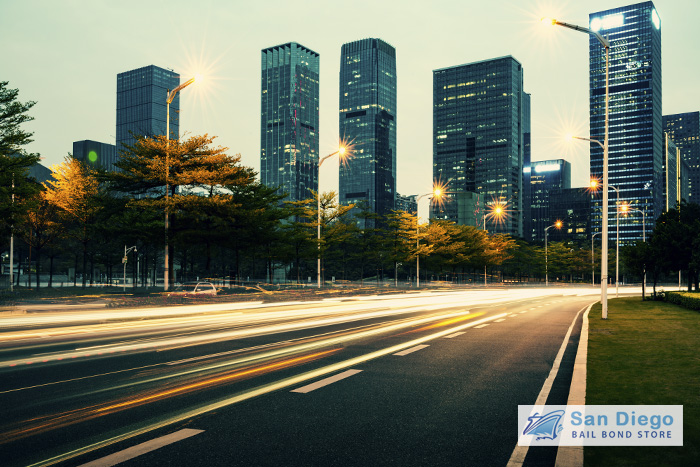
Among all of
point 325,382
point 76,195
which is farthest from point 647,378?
point 76,195

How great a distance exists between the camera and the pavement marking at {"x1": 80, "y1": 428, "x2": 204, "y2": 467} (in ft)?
14.6

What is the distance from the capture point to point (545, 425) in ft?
18.9

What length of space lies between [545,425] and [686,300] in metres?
27.5

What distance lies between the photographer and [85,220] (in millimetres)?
46156

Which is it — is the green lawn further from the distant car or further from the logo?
the distant car

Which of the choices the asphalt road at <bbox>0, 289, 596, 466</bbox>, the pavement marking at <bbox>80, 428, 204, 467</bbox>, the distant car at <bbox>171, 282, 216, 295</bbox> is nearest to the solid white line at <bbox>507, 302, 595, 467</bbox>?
the asphalt road at <bbox>0, 289, 596, 466</bbox>

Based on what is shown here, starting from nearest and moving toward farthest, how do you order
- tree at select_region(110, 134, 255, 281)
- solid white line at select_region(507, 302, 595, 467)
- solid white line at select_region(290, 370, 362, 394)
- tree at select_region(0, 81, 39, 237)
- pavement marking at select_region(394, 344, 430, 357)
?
1. solid white line at select_region(507, 302, 595, 467)
2. solid white line at select_region(290, 370, 362, 394)
3. pavement marking at select_region(394, 344, 430, 357)
4. tree at select_region(0, 81, 39, 237)
5. tree at select_region(110, 134, 255, 281)

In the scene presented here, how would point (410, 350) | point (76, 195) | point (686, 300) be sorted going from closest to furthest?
point (410, 350), point (686, 300), point (76, 195)

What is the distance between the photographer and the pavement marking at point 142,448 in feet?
14.6

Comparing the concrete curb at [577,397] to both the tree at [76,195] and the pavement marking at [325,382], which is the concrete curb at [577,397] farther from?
the tree at [76,195]

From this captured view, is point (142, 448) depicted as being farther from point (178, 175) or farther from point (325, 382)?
point (178, 175)

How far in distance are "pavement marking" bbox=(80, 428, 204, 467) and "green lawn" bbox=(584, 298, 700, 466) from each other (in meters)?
3.93

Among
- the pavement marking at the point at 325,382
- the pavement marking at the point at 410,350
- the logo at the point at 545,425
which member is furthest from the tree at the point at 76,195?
the logo at the point at 545,425

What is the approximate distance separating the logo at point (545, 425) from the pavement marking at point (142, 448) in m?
3.63
